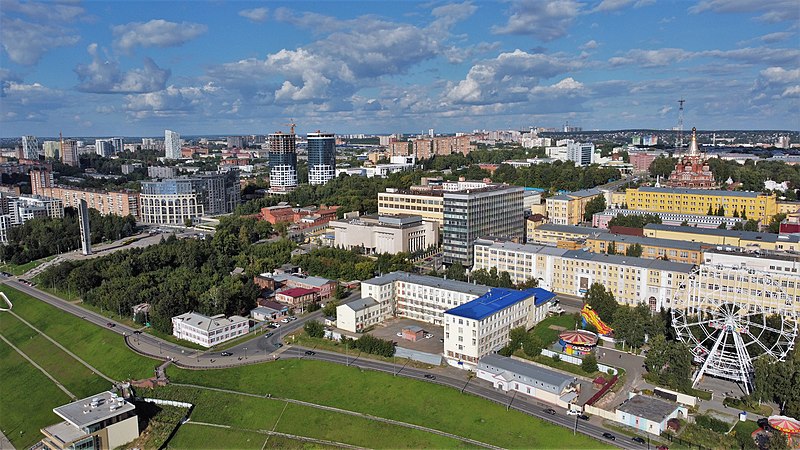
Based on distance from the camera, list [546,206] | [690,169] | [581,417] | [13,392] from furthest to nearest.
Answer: [690,169], [546,206], [13,392], [581,417]

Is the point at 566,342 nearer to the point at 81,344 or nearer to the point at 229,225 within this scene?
the point at 81,344

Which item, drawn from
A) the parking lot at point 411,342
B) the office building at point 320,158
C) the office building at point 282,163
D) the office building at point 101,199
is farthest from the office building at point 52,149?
the parking lot at point 411,342

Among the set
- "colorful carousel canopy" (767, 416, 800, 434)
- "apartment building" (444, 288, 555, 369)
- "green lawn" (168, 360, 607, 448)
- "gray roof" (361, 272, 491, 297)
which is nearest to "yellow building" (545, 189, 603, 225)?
"gray roof" (361, 272, 491, 297)

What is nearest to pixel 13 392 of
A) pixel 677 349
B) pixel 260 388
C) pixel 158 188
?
pixel 260 388

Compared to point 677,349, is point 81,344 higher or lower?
lower

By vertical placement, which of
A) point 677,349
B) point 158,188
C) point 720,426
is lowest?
point 720,426

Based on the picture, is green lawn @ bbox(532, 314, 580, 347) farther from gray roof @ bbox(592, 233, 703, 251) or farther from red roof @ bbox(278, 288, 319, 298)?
red roof @ bbox(278, 288, 319, 298)

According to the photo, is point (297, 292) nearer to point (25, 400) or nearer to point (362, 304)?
point (362, 304)

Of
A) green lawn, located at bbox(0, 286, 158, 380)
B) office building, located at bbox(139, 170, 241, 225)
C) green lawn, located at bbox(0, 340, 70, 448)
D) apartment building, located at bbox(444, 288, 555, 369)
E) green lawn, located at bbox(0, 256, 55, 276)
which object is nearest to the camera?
green lawn, located at bbox(0, 340, 70, 448)
